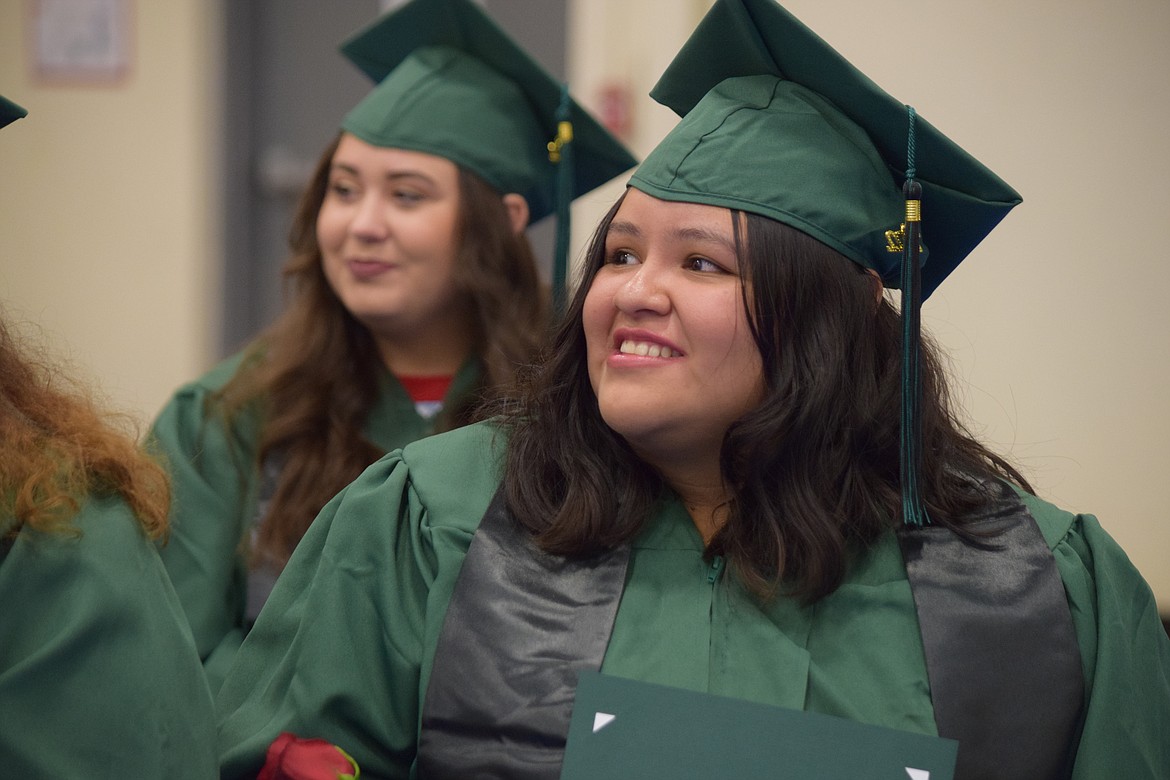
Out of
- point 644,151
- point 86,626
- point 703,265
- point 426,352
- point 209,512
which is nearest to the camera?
point 86,626

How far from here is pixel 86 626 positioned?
1379mm

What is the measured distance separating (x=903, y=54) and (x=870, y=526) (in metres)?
1.95

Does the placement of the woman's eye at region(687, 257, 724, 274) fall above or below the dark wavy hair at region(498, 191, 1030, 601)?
above

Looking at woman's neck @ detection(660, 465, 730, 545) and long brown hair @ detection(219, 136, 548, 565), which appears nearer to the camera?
woman's neck @ detection(660, 465, 730, 545)

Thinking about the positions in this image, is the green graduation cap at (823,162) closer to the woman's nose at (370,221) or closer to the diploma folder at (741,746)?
the diploma folder at (741,746)

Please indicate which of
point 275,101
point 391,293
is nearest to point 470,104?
point 391,293

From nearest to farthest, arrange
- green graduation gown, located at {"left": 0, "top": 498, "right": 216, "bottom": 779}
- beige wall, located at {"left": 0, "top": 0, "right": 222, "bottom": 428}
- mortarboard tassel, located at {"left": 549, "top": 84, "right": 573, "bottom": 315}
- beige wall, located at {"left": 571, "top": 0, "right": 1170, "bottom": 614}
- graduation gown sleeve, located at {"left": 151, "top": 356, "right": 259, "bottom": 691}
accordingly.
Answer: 1. green graduation gown, located at {"left": 0, "top": 498, "right": 216, "bottom": 779}
2. graduation gown sleeve, located at {"left": 151, "top": 356, "right": 259, "bottom": 691}
3. mortarboard tassel, located at {"left": 549, "top": 84, "right": 573, "bottom": 315}
4. beige wall, located at {"left": 571, "top": 0, "right": 1170, "bottom": 614}
5. beige wall, located at {"left": 0, "top": 0, "right": 222, "bottom": 428}

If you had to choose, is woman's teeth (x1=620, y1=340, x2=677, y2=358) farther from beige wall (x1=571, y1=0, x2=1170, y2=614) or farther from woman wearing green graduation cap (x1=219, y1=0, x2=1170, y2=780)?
beige wall (x1=571, y1=0, x2=1170, y2=614)

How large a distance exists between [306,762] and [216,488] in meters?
1.24

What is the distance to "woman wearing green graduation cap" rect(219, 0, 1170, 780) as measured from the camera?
163 cm

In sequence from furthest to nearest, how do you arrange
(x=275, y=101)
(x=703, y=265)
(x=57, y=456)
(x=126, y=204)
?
1. (x=275, y=101)
2. (x=126, y=204)
3. (x=703, y=265)
4. (x=57, y=456)

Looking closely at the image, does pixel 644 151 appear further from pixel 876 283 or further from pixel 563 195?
pixel 876 283

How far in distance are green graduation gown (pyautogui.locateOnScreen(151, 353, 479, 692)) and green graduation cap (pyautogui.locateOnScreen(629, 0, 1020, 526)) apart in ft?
3.76

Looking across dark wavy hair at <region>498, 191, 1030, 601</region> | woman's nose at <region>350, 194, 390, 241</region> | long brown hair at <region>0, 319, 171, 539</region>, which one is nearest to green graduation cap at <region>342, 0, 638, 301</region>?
woman's nose at <region>350, 194, 390, 241</region>
